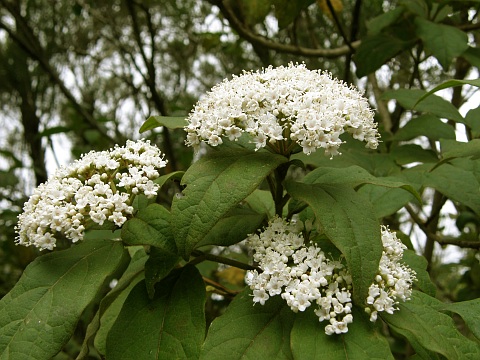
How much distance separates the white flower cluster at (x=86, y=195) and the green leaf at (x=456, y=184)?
831 mm

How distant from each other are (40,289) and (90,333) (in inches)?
8.7

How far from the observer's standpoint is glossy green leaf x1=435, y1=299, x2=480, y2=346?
46.5 inches

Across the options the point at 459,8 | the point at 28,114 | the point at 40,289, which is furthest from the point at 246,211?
the point at 28,114

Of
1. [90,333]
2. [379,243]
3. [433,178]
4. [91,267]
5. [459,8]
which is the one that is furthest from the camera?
[459,8]

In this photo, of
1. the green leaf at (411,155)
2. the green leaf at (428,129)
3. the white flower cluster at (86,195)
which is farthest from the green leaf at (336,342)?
the green leaf at (428,129)

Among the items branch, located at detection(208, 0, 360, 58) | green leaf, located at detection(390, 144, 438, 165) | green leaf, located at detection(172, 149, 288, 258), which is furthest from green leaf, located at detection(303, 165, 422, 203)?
branch, located at detection(208, 0, 360, 58)

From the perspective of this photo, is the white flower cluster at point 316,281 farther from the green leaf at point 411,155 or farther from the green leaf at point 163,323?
the green leaf at point 411,155

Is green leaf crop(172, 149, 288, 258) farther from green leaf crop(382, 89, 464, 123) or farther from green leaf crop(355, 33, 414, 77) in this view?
green leaf crop(355, 33, 414, 77)

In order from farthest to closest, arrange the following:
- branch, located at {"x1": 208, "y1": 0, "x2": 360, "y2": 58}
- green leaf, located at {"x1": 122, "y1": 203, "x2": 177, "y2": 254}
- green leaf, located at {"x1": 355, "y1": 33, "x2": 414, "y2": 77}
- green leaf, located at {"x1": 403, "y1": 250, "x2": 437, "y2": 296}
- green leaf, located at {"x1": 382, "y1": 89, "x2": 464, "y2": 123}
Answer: branch, located at {"x1": 208, "y1": 0, "x2": 360, "y2": 58} < green leaf, located at {"x1": 355, "y1": 33, "x2": 414, "y2": 77} < green leaf, located at {"x1": 382, "y1": 89, "x2": 464, "y2": 123} < green leaf, located at {"x1": 403, "y1": 250, "x2": 437, "y2": 296} < green leaf, located at {"x1": 122, "y1": 203, "x2": 177, "y2": 254}

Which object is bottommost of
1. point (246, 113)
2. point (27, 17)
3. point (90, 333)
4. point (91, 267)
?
point (90, 333)

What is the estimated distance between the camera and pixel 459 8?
93.9 inches

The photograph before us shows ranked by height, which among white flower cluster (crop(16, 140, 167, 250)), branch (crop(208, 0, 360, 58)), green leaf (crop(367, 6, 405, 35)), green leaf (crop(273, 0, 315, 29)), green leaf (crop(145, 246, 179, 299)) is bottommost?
green leaf (crop(145, 246, 179, 299))

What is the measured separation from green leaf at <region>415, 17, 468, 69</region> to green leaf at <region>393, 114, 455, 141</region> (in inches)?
7.8

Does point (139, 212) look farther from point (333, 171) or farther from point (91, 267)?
point (333, 171)
